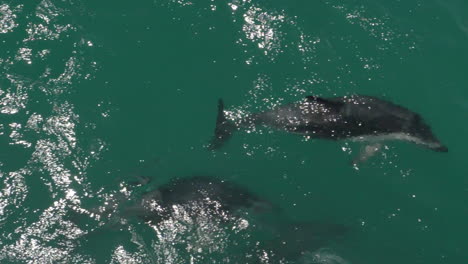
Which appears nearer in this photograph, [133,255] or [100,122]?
[133,255]

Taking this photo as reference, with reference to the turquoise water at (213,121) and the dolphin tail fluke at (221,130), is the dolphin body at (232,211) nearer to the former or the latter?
the turquoise water at (213,121)

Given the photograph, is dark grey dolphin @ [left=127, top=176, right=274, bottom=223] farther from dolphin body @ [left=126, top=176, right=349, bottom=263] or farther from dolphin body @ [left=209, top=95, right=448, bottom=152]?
dolphin body @ [left=209, top=95, right=448, bottom=152]

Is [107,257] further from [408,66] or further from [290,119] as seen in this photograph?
[408,66]

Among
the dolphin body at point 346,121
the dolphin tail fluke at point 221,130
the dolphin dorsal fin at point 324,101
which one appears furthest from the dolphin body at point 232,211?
the dolphin dorsal fin at point 324,101

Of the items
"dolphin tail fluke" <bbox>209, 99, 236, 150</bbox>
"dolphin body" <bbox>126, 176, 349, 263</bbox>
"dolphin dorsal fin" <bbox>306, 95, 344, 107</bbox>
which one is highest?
"dolphin dorsal fin" <bbox>306, 95, 344, 107</bbox>

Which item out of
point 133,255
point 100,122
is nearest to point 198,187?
point 133,255

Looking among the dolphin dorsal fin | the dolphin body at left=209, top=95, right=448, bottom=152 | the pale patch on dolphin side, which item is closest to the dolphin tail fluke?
the dolphin body at left=209, top=95, right=448, bottom=152
